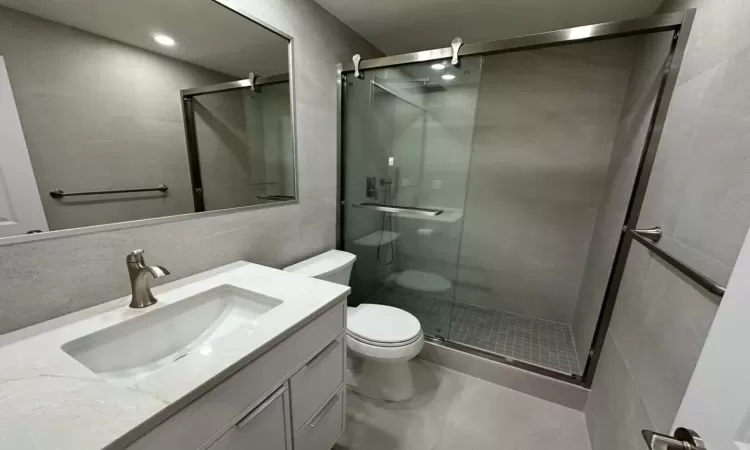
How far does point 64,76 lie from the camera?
793 millimetres

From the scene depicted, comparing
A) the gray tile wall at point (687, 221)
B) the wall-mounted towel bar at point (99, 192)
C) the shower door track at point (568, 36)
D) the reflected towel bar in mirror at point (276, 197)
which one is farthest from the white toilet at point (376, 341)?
the shower door track at point (568, 36)

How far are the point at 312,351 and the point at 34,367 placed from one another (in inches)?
26.2

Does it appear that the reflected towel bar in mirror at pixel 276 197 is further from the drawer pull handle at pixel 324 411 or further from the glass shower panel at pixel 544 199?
the glass shower panel at pixel 544 199

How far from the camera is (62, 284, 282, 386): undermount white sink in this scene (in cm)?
77

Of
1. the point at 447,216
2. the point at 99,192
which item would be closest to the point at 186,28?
the point at 99,192

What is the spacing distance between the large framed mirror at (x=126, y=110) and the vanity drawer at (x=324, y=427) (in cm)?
95

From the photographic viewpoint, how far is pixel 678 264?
2.73 feet

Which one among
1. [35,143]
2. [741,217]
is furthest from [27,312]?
[741,217]

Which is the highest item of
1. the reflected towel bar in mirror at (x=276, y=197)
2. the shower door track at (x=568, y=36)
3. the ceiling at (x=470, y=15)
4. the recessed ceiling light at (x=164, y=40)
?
the ceiling at (x=470, y=15)

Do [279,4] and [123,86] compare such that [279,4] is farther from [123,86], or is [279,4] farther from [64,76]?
[64,76]

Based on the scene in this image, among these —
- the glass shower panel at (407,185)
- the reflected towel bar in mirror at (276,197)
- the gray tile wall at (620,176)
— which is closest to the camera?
the gray tile wall at (620,176)

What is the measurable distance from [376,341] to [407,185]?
1.23 m

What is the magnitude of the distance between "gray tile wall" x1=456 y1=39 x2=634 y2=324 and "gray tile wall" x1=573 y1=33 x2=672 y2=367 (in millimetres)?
115

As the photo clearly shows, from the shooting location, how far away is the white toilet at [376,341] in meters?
1.44
